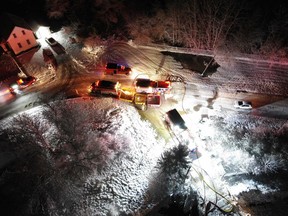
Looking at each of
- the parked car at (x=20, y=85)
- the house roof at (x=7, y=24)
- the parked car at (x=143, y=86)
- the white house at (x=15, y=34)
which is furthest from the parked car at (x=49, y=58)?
the parked car at (x=143, y=86)

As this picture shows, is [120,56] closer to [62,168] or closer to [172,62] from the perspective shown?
[172,62]

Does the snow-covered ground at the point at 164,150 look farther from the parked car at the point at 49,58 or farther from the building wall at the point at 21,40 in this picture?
the building wall at the point at 21,40

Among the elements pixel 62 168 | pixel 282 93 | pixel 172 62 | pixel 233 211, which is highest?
pixel 172 62

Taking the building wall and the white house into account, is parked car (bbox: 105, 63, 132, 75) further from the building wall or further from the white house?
the white house

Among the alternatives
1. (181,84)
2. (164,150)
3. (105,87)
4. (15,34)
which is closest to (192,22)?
(181,84)

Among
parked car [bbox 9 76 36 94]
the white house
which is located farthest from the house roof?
parked car [bbox 9 76 36 94]

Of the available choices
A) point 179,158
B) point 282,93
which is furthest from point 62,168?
point 282,93

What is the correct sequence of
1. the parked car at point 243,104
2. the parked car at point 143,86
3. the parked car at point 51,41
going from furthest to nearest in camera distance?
the parked car at point 51,41, the parked car at point 143,86, the parked car at point 243,104
